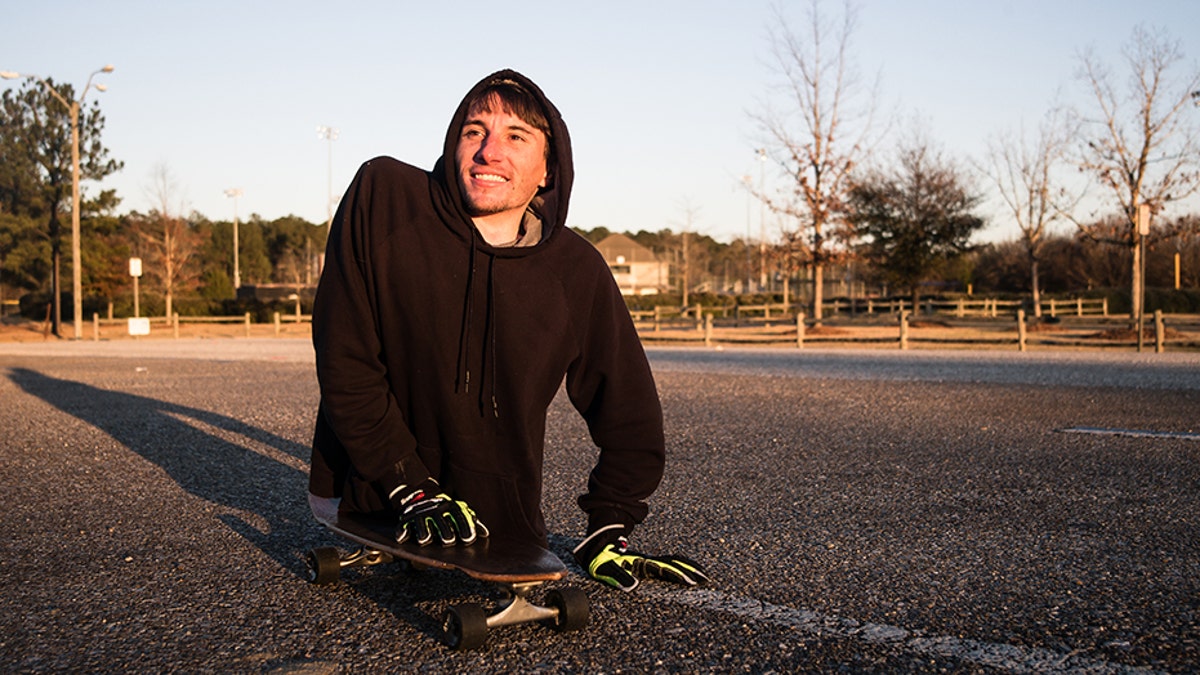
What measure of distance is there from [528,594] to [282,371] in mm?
13945

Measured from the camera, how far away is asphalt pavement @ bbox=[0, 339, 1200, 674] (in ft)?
9.30

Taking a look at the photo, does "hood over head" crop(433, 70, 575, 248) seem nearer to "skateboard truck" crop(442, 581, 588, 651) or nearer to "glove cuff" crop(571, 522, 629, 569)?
"glove cuff" crop(571, 522, 629, 569)

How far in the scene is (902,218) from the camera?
4531 centimetres

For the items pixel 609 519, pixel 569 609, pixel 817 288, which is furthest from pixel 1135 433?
pixel 817 288

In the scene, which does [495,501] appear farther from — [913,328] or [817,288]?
[913,328]

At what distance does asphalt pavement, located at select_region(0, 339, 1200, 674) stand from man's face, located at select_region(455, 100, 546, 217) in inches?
48.7

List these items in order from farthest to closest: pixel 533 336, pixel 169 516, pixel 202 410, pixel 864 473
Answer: pixel 202 410, pixel 864 473, pixel 169 516, pixel 533 336

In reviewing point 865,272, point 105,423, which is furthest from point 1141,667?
point 865,272

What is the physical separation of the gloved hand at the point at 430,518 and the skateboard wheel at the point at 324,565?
47 cm

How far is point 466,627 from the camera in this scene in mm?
2750

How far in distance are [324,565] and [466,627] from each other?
89 centimetres

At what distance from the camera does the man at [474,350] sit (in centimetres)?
313

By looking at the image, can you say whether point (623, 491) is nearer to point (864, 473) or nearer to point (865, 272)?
point (864, 473)

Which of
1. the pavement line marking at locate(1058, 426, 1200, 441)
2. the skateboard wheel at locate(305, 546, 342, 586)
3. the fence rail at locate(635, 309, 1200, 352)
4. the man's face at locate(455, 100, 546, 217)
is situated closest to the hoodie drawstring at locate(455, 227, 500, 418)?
the man's face at locate(455, 100, 546, 217)
